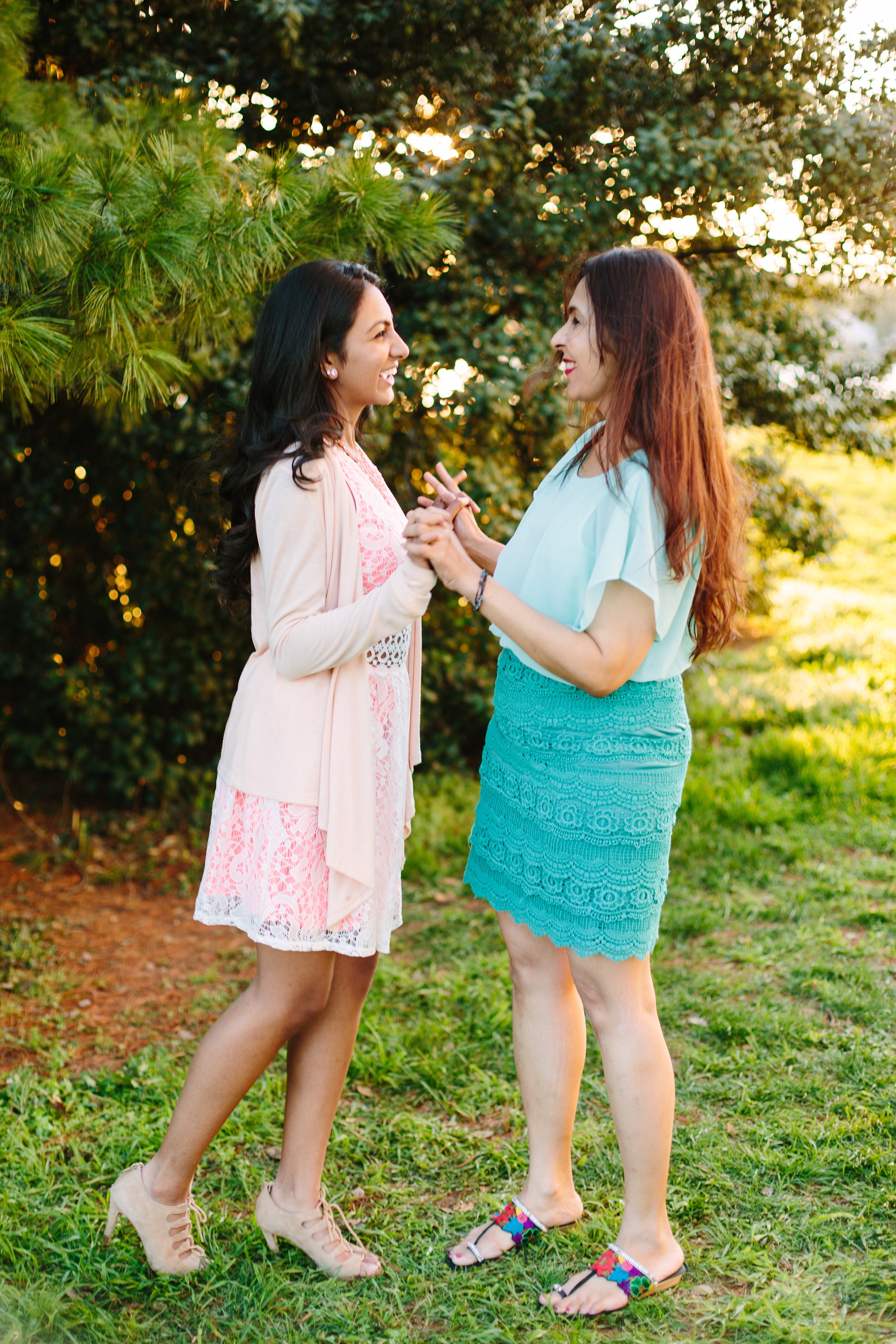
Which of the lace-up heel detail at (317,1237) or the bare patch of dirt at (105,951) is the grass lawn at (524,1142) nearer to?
the lace-up heel detail at (317,1237)

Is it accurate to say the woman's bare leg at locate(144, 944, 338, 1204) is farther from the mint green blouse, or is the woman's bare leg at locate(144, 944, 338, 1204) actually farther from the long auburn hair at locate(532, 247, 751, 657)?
the long auburn hair at locate(532, 247, 751, 657)

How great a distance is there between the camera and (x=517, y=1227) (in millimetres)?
2316

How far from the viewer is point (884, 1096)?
110 inches

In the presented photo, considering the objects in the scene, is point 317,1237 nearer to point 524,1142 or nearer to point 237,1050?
point 237,1050

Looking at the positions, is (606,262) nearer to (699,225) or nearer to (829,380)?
(699,225)

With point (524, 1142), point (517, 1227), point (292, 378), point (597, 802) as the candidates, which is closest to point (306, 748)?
point (597, 802)

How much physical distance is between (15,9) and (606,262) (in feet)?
6.88

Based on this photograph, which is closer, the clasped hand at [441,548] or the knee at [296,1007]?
the clasped hand at [441,548]

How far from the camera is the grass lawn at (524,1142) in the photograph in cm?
212

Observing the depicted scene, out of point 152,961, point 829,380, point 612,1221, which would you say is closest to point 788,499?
point 829,380

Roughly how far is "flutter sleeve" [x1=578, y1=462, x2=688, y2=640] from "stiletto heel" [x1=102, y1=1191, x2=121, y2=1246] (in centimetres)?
146

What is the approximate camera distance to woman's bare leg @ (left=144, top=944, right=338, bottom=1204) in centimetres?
214

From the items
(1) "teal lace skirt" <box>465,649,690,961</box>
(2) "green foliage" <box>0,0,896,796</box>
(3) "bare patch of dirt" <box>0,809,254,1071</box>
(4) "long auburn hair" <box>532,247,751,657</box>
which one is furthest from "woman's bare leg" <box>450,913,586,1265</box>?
(2) "green foliage" <box>0,0,896,796</box>

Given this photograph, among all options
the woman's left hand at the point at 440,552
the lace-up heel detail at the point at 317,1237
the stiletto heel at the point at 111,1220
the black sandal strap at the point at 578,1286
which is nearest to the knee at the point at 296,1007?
the lace-up heel detail at the point at 317,1237
